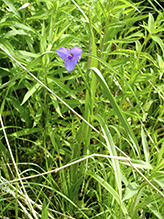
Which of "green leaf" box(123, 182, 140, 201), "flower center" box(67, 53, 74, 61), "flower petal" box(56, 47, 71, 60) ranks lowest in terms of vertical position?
"green leaf" box(123, 182, 140, 201)

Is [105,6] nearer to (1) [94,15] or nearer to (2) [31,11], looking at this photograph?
(1) [94,15]

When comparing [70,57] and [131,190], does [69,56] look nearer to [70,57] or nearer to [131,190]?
[70,57]

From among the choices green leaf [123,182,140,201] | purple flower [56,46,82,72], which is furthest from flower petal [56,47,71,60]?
green leaf [123,182,140,201]

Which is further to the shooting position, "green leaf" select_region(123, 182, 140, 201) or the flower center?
the flower center

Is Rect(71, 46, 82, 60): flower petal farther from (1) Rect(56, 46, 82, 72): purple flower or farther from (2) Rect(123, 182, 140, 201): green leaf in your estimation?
(2) Rect(123, 182, 140, 201): green leaf

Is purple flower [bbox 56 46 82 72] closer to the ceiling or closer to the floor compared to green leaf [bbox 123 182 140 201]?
closer to the ceiling

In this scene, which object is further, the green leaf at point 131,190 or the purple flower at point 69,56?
the purple flower at point 69,56

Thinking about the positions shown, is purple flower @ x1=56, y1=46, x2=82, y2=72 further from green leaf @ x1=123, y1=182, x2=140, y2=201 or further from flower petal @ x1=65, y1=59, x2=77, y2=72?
green leaf @ x1=123, y1=182, x2=140, y2=201

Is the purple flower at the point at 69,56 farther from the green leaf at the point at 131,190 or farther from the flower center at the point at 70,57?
the green leaf at the point at 131,190

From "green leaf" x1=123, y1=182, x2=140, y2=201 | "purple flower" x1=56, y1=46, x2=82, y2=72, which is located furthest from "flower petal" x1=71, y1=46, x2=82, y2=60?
"green leaf" x1=123, y1=182, x2=140, y2=201

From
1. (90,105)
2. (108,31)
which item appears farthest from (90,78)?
(108,31)

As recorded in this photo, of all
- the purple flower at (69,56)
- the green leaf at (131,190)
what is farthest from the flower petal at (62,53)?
the green leaf at (131,190)

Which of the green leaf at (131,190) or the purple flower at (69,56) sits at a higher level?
the purple flower at (69,56)
